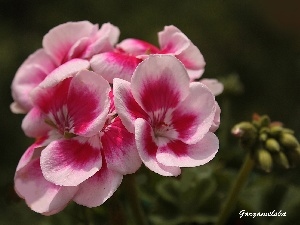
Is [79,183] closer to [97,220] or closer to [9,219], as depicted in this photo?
[97,220]

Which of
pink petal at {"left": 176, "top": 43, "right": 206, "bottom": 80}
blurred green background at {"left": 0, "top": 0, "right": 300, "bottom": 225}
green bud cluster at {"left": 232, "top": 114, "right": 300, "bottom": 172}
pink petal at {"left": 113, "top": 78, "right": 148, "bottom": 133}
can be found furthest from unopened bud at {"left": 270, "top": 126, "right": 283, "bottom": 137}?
blurred green background at {"left": 0, "top": 0, "right": 300, "bottom": 225}

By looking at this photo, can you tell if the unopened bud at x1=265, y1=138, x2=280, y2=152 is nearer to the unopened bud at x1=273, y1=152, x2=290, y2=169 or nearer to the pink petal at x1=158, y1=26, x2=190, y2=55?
the unopened bud at x1=273, y1=152, x2=290, y2=169

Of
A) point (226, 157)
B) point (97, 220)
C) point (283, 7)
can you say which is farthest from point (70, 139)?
point (283, 7)

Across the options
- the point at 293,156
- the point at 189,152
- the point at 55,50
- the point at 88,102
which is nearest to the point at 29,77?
the point at 55,50

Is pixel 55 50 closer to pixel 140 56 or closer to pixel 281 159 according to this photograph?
pixel 140 56

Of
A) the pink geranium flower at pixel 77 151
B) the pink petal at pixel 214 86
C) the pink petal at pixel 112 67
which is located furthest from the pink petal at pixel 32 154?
the pink petal at pixel 214 86
